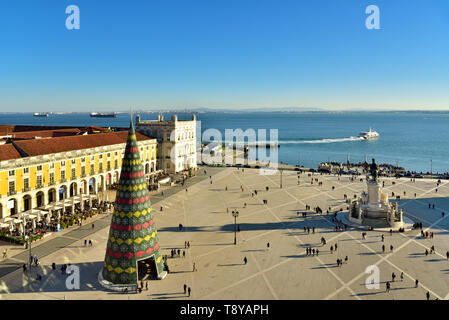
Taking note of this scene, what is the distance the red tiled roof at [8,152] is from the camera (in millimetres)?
36456

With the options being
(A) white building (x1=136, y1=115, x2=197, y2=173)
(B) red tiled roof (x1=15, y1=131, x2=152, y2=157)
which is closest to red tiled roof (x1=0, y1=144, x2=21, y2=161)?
(B) red tiled roof (x1=15, y1=131, x2=152, y2=157)

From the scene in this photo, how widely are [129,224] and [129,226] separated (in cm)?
12

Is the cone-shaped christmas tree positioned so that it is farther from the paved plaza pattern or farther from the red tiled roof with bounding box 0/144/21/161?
the red tiled roof with bounding box 0/144/21/161

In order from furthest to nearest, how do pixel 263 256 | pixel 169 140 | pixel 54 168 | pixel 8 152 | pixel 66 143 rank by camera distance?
pixel 169 140 → pixel 66 143 → pixel 54 168 → pixel 8 152 → pixel 263 256

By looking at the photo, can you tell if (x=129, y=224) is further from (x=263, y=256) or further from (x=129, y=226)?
(x=263, y=256)

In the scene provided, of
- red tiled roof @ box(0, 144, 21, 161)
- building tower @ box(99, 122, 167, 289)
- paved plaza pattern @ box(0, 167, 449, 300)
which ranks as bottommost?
paved plaza pattern @ box(0, 167, 449, 300)

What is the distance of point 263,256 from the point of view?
28359 millimetres

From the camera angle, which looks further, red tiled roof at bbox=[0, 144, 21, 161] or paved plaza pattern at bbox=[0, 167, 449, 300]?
red tiled roof at bbox=[0, 144, 21, 161]

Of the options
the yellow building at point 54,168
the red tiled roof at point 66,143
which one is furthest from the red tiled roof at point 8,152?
the red tiled roof at point 66,143

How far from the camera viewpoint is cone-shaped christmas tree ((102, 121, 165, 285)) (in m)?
21.1

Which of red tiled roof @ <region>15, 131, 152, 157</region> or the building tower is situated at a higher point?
red tiled roof @ <region>15, 131, 152, 157</region>

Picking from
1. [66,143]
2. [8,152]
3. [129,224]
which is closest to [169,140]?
[66,143]
